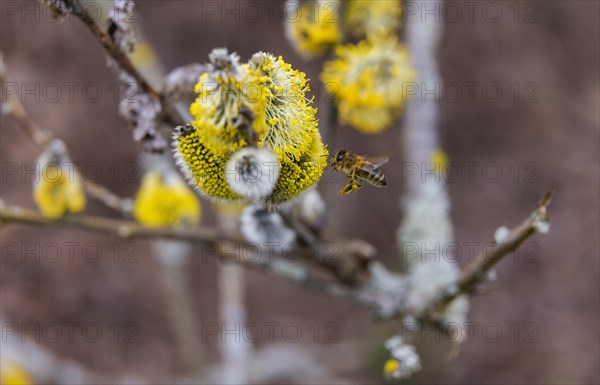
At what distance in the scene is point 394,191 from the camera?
380 centimetres

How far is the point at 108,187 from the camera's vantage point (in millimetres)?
3568

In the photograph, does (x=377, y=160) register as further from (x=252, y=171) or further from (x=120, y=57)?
(x=120, y=57)

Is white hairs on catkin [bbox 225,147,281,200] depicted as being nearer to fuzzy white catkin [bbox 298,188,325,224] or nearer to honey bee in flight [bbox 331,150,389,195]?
honey bee in flight [bbox 331,150,389,195]

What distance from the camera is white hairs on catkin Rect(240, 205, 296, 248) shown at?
5.45 ft

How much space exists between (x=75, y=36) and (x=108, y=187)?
109 centimetres

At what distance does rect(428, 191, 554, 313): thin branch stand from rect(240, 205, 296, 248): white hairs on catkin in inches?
20.6

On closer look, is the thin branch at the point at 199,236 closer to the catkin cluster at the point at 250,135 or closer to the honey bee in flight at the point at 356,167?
the honey bee in flight at the point at 356,167

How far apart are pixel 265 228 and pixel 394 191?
7.35ft

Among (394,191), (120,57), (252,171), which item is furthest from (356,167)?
(394,191)

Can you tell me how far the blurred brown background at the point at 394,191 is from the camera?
3.40m

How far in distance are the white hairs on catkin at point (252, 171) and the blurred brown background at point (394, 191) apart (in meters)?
2.46

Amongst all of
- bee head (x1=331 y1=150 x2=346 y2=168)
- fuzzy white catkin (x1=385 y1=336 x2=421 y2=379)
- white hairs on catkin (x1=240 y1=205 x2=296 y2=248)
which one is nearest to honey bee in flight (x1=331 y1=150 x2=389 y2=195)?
bee head (x1=331 y1=150 x2=346 y2=168)

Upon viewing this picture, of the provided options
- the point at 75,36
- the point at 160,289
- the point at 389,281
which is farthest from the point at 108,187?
the point at 389,281

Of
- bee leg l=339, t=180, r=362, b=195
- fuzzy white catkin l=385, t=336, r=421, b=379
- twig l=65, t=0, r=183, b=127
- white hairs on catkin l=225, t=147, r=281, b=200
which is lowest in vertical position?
fuzzy white catkin l=385, t=336, r=421, b=379
